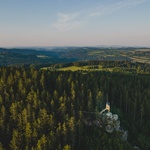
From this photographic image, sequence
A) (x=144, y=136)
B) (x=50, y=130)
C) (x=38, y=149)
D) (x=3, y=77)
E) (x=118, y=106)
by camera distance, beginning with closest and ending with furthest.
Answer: (x=38, y=149) → (x=50, y=130) → (x=144, y=136) → (x=3, y=77) → (x=118, y=106)

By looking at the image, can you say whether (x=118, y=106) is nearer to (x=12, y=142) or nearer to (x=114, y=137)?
(x=114, y=137)

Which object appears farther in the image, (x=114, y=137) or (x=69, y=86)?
(x=69, y=86)

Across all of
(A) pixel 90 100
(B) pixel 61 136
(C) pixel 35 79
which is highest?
(C) pixel 35 79

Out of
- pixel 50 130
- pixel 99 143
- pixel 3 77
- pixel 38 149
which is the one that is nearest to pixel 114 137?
pixel 99 143

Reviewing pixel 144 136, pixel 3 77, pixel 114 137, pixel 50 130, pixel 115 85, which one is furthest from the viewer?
pixel 115 85

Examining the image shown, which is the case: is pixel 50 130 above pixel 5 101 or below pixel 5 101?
below

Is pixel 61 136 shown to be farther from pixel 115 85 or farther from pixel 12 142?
pixel 115 85
